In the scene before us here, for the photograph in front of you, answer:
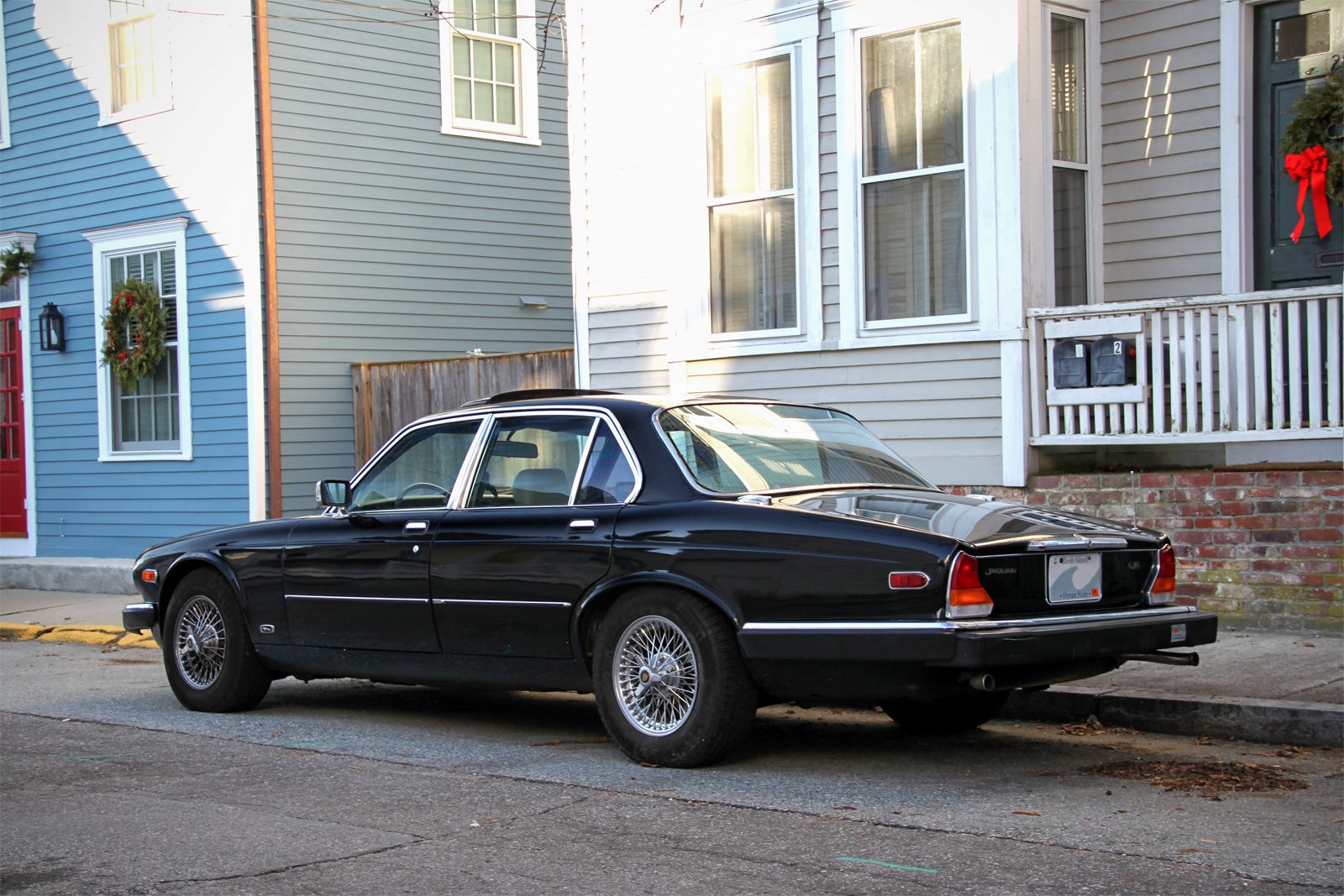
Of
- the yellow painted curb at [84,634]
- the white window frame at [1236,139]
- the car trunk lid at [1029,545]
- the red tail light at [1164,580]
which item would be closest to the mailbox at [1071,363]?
the white window frame at [1236,139]

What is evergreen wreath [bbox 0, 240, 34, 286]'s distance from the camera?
16562 millimetres

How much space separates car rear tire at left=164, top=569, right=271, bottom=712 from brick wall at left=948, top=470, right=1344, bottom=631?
206 inches

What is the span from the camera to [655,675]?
609 cm

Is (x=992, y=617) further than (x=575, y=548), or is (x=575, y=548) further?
(x=575, y=548)

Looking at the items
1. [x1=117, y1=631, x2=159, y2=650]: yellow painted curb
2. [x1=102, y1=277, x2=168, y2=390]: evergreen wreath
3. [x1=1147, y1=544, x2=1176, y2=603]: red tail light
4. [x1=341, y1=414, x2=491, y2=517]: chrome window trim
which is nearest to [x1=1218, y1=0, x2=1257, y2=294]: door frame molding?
[x1=1147, y1=544, x2=1176, y2=603]: red tail light

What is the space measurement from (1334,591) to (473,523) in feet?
16.5

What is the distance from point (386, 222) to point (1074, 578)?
1112 centimetres

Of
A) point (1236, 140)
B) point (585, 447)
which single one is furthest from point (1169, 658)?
point (1236, 140)

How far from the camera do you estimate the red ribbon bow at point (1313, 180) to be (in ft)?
30.2

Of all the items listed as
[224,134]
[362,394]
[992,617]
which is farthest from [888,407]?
[224,134]

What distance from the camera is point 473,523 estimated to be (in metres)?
6.88

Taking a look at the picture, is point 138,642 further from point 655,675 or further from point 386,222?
point 655,675

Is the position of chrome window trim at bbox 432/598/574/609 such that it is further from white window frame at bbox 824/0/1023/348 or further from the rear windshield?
white window frame at bbox 824/0/1023/348

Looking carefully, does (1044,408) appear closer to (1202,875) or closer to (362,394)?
(1202,875)
